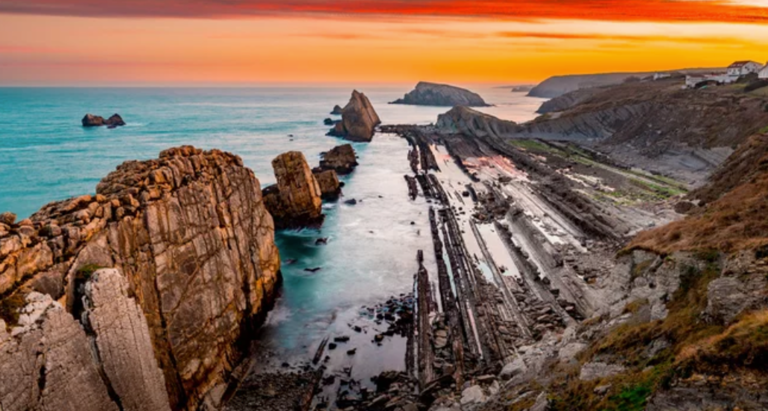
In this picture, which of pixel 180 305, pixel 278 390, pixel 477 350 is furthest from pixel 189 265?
pixel 477 350

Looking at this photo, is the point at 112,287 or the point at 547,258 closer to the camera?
the point at 112,287

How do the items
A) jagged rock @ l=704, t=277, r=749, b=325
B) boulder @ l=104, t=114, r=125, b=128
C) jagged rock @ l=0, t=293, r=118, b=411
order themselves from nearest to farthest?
jagged rock @ l=704, t=277, r=749, b=325, jagged rock @ l=0, t=293, r=118, b=411, boulder @ l=104, t=114, r=125, b=128

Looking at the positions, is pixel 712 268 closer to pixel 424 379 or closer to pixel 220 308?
pixel 424 379

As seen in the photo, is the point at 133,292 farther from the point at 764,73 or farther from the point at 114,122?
the point at 114,122

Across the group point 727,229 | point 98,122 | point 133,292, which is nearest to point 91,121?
point 98,122

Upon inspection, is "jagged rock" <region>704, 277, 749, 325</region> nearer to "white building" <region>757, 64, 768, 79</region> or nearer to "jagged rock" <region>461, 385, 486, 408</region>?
"jagged rock" <region>461, 385, 486, 408</region>

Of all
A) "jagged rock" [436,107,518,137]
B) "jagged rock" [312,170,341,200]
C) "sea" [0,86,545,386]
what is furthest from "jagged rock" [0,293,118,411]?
"jagged rock" [436,107,518,137]
